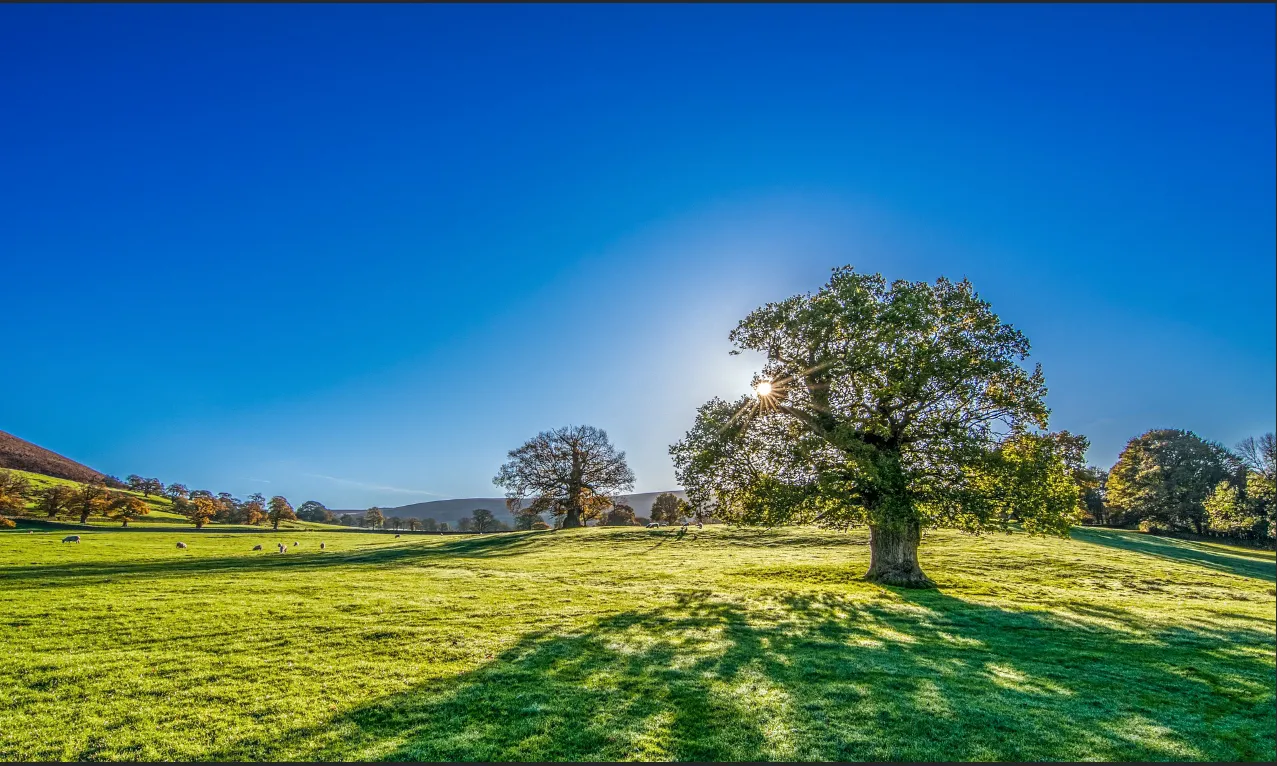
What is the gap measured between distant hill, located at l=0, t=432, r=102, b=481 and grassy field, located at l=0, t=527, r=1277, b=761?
456 ft

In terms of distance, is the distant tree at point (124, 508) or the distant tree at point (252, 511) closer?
the distant tree at point (124, 508)

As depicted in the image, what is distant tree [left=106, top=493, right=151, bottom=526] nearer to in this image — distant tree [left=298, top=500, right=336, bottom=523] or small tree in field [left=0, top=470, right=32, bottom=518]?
small tree in field [left=0, top=470, right=32, bottom=518]

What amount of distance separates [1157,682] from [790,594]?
12.6m

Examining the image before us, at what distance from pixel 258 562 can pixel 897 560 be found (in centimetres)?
3842

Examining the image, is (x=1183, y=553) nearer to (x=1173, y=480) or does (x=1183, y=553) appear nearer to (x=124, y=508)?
(x=1173, y=480)

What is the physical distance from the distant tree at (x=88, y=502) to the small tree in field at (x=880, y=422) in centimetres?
7661

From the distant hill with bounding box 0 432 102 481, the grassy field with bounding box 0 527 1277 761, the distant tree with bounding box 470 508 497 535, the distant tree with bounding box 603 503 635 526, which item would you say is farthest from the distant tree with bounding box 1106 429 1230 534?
the distant hill with bounding box 0 432 102 481

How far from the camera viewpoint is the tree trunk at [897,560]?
84.3 feet

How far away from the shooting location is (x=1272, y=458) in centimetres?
6981

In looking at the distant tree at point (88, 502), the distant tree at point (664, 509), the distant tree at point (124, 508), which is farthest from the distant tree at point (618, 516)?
the distant tree at point (88, 502)

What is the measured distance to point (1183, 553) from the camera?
44188 millimetres

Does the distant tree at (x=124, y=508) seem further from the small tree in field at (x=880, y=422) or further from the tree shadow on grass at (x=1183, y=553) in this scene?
the tree shadow on grass at (x=1183, y=553)

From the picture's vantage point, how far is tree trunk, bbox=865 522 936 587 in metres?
25.7

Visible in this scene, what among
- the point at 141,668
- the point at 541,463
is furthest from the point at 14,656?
the point at 541,463
